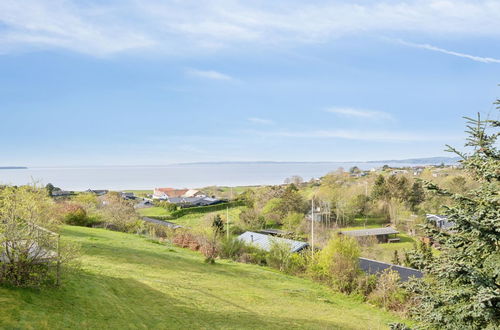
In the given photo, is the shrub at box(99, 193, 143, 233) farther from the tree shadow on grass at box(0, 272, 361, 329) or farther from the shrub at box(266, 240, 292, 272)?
the tree shadow on grass at box(0, 272, 361, 329)

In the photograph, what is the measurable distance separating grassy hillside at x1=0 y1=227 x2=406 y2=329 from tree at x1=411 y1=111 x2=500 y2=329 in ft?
29.5

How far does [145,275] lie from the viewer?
742 inches

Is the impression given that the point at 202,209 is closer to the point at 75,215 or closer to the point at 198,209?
the point at 198,209

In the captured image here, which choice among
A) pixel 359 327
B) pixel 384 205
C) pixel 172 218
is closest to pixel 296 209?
pixel 384 205

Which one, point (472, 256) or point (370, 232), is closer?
point (472, 256)

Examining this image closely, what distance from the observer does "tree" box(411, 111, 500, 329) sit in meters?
6.09

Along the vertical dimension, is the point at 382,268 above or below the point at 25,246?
below

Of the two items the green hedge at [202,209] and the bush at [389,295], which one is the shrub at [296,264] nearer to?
the bush at [389,295]

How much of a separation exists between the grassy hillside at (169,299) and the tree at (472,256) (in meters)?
8.98

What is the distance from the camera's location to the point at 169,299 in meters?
15.3

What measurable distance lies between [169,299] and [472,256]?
12507mm

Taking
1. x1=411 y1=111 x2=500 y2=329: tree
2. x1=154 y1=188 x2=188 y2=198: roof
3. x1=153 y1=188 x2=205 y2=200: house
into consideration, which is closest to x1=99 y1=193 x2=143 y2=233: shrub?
x1=411 y1=111 x2=500 y2=329: tree

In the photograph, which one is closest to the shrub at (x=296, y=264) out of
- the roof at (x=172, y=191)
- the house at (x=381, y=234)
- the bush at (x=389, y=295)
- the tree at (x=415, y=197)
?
the bush at (x=389, y=295)

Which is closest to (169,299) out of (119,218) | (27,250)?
(27,250)
